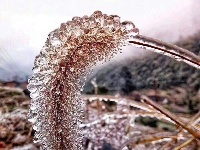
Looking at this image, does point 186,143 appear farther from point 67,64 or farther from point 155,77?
point 67,64

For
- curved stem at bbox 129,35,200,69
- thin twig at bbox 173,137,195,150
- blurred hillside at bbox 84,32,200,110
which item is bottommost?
thin twig at bbox 173,137,195,150

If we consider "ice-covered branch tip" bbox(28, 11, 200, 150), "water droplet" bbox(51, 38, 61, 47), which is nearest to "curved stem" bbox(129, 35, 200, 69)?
"ice-covered branch tip" bbox(28, 11, 200, 150)

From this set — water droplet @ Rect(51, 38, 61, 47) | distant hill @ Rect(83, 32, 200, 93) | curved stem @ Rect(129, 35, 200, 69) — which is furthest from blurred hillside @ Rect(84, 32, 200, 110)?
water droplet @ Rect(51, 38, 61, 47)

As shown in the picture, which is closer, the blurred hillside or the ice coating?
the ice coating

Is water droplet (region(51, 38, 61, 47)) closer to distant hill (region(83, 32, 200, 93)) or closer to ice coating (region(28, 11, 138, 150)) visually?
ice coating (region(28, 11, 138, 150))

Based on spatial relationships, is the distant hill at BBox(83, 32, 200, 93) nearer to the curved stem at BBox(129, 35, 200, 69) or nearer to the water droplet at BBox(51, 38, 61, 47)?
the curved stem at BBox(129, 35, 200, 69)

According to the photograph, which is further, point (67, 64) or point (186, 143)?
point (186, 143)

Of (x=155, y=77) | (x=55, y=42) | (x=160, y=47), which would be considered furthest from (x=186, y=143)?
(x=55, y=42)

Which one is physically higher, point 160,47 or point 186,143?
point 160,47

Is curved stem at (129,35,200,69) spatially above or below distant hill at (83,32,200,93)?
above

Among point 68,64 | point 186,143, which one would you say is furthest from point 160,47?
point 186,143
